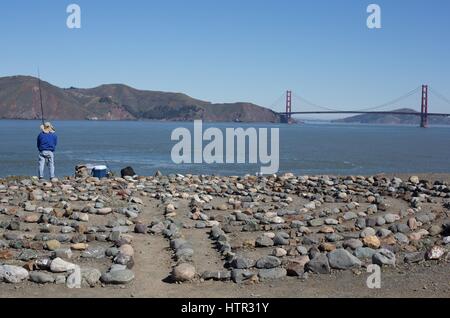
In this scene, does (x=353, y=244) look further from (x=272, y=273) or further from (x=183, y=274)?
(x=183, y=274)

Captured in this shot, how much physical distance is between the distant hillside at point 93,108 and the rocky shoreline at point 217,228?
140 m

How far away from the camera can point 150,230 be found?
8.37m

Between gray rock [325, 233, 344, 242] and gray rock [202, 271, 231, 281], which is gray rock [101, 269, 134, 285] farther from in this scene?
gray rock [325, 233, 344, 242]

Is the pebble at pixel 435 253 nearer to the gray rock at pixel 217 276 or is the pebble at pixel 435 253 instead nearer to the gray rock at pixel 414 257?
the gray rock at pixel 414 257

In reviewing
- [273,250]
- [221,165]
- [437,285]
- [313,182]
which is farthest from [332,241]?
[221,165]

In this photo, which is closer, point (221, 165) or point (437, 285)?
point (437, 285)

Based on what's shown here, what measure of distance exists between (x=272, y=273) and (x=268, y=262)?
348mm

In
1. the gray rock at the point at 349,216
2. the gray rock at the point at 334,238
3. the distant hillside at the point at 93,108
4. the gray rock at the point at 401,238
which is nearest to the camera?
the gray rock at the point at 401,238

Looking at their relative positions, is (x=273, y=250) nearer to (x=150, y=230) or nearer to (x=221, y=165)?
(x=150, y=230)

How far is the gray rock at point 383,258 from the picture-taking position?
6395 millimetres

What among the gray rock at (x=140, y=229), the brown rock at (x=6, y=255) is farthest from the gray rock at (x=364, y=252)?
the brown rock at (x=6, y=255)
